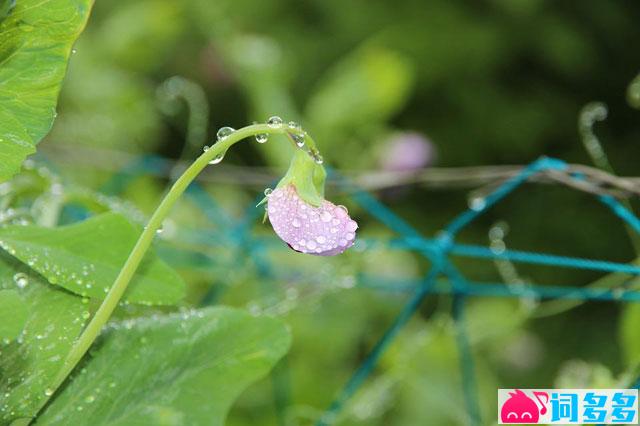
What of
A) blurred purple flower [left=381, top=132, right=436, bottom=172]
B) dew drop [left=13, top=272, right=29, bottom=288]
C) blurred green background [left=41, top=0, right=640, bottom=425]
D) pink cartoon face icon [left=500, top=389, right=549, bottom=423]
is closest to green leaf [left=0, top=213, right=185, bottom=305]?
dew drop [left=13, top=272, right=29, bottom=288]

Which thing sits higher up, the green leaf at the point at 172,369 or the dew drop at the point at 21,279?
the dew drop at the point at 21,279

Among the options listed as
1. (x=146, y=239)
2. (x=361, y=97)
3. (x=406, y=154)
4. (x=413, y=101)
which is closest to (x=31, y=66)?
(x=146, y=239)

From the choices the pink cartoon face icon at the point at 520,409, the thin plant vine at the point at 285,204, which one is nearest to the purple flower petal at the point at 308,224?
the thin plant vine at the point at 285,204

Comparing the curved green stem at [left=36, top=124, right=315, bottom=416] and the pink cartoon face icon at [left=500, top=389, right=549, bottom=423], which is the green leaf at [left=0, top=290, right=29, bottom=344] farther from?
the pink cartoon face icon at [left=500, top=389, right=549, bottom=423]

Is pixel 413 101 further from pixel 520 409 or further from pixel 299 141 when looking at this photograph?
pixel 299 141

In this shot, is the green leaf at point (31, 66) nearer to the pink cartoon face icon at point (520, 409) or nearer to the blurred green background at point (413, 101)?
the pink cartoon face icon at point (520, 409)

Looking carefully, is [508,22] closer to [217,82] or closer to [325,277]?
[217,82]
